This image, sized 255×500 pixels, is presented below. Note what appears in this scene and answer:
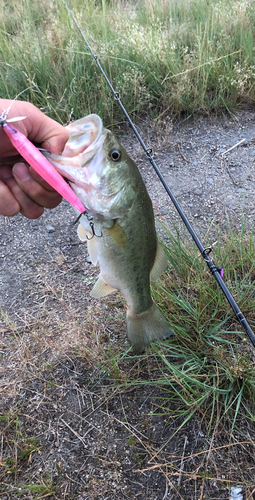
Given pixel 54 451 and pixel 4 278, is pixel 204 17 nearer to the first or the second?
pixel 4 278

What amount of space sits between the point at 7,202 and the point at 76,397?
119cm

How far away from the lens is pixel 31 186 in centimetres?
155

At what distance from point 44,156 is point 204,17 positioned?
4.73 meters

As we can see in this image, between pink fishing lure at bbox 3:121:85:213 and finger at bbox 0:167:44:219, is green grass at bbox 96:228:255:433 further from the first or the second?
pink fishing lure at bbox 3:121:85:213

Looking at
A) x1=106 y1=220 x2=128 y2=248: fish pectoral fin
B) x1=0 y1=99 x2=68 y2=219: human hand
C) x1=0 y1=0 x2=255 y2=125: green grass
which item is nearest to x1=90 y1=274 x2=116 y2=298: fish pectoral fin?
x1=106 y1=220 x2=128 y2=248: fish pectoral fin

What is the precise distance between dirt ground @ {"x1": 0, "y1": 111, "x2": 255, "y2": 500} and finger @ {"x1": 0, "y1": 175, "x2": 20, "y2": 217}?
0.85 m

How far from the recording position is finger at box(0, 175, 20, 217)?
1.59 m

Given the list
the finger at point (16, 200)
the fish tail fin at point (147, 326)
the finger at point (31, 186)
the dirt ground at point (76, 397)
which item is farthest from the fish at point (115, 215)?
the dirt ground at point (76, 397)

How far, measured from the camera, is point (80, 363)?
85.0 inches

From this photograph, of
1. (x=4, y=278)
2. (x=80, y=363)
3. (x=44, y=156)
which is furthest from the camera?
(x=4, y=278)

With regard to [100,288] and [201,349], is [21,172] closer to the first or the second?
[100,288]

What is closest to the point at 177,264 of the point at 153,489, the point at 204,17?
the point at 153,489

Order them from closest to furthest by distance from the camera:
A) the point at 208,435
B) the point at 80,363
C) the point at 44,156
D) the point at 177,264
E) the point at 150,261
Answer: the point at 44,156, the point at 150,261, the point at 208,435, the point at 80,363, the point at 177,264

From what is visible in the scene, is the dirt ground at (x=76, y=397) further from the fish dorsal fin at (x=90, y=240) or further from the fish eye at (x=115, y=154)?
the fish eye at (x=115, y=154)
